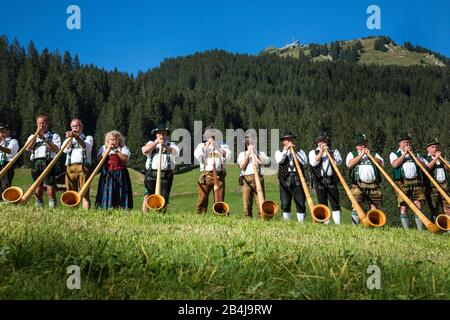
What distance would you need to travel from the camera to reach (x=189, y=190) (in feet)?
190

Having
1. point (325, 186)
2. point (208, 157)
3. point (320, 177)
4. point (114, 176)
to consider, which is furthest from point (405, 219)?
point (114, 176)

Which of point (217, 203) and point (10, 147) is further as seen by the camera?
point (10, 147)

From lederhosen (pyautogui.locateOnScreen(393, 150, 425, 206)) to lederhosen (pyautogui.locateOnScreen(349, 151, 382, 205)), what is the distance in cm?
84

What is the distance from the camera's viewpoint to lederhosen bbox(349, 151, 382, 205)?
32.8 feet

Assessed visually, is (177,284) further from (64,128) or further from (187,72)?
(187,72)

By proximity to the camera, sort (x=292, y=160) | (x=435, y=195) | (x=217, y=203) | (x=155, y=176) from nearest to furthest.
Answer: (x=217, y=203) → (x=155, y=176) → (x=292, y=160) → (x=435, y=195)

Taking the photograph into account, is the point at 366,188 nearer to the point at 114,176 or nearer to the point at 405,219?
the point at 405,219

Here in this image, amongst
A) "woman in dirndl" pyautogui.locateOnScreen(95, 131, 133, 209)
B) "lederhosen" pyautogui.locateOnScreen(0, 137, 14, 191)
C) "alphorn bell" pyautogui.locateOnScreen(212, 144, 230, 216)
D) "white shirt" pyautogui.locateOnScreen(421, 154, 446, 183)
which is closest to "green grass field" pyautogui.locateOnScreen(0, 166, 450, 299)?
"alphorn bell" pyautogui.locateOnScreen(212, 144, 230, 216)

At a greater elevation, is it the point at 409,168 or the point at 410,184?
the point at 409,168

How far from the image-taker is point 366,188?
10.0 metres

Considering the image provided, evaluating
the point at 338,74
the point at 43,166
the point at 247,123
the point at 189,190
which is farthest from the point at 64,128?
the point at 338,74

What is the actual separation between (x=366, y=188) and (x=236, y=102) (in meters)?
120

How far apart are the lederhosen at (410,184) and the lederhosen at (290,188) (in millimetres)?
2685

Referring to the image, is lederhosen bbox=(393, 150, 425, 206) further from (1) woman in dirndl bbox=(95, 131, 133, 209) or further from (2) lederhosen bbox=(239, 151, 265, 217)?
(1) woman in dirndl bbox=(95, 131, 133, 209)
